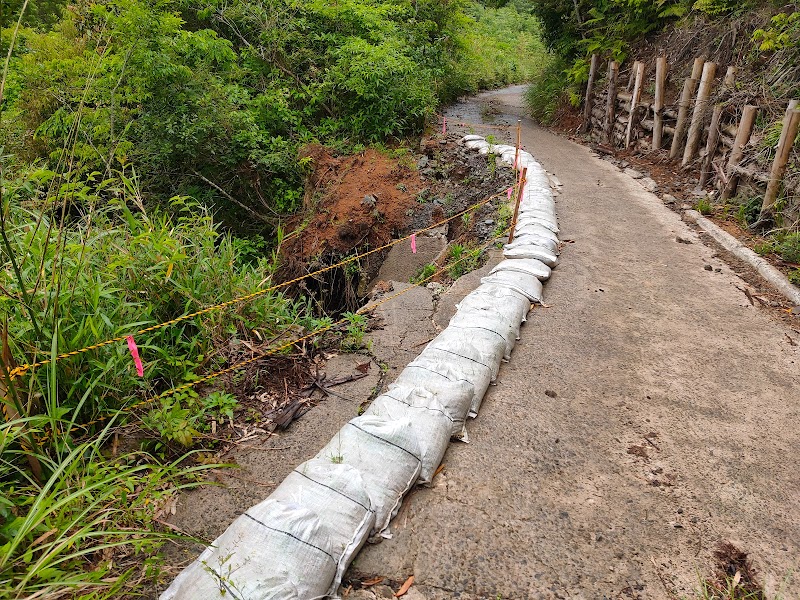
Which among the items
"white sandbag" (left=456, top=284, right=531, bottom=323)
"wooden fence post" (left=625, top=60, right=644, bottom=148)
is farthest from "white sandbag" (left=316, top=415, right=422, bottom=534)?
"wooden fence post" (left=625, top=60, right=644, bottom=148)

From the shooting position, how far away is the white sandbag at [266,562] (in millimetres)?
1646

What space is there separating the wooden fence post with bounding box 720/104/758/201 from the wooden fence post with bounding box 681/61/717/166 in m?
0.91

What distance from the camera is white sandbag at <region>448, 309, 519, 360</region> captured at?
3293 millimetres

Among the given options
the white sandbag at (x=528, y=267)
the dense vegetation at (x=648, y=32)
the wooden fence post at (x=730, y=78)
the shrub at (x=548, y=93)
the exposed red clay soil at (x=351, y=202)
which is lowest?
the exposed red clay soil at (x=351, y=202)

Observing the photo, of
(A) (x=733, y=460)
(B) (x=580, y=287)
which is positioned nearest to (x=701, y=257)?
(B) (x=580, y=287)

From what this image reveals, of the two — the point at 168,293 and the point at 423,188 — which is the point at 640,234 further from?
the point at 168,293

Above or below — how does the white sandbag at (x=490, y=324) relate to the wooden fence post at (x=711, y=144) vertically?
below

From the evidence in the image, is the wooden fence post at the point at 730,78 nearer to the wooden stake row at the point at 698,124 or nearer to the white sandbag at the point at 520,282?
the wooden stake row at the point at 698,124

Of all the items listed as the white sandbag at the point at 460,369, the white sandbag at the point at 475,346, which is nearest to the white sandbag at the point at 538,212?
the white sandbag at the point at 475,346

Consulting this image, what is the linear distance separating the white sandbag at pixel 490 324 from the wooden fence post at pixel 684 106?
17.2ft

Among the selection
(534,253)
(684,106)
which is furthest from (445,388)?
(684,106)

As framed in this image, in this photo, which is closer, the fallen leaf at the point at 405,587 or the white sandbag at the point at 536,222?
the fallen leaf at the point at 405,587

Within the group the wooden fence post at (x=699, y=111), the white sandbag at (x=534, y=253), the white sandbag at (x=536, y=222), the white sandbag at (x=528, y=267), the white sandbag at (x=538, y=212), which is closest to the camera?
the white sandbag at (x=528, y=267)

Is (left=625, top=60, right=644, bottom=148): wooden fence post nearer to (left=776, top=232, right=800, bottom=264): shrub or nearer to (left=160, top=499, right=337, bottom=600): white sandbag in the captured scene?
(left=776, top=232, right=800, bottom=264): shrub
